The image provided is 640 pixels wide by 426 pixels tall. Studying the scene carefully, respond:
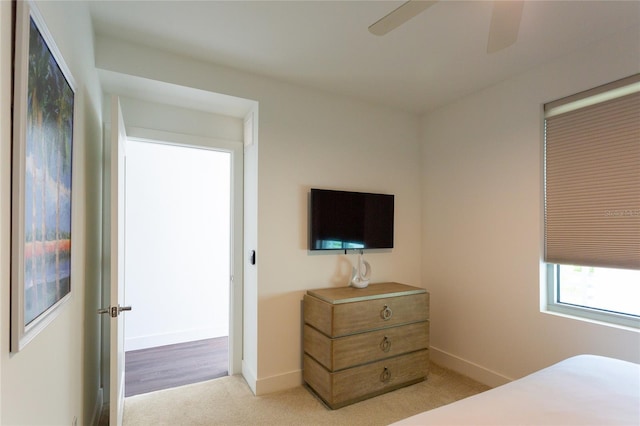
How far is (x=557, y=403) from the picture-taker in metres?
1.27

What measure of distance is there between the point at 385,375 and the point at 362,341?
392 millimetres

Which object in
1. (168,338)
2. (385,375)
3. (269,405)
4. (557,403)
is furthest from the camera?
(168,338)

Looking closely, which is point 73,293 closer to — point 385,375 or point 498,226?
point 385,375

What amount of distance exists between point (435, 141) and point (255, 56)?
6.69 feet

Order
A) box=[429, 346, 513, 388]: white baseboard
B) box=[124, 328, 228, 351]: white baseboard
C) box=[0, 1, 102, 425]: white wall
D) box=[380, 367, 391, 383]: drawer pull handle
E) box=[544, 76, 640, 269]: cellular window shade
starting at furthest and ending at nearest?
box=[124, 328, 228, 351]: white baseboard < box=[429, 346, 513, 388]: white baseboard < box=[380, 367, 391, 383]: drawer pull handle < box=[544, 76, 640, 269]: cellular window shade < box=[0, 1, 102, 425]: white wall

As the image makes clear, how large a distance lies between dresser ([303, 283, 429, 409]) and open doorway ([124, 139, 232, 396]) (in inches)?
55.3

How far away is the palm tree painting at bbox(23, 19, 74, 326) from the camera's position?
96 centimetres

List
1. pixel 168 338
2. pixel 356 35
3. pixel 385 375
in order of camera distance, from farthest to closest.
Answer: pixel 168 338 < pixel 385 375 < pixel 356 35

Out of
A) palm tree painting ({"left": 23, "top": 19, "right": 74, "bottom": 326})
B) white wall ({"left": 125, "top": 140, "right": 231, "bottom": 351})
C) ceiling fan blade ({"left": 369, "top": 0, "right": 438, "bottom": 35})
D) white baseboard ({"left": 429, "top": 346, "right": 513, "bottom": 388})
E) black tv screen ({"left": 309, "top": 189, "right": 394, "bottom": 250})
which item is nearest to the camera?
palm tree painting ({"left": 23, "top": 19, "right": 74, "bottom": 326})

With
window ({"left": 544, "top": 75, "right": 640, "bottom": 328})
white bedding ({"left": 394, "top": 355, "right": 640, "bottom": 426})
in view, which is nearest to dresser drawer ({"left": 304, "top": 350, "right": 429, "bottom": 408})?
window ({"left": 544, "top": 75, "right": 640, "bottom": 328})

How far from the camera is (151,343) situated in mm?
3809

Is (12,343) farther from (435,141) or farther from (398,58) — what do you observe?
(435,141)

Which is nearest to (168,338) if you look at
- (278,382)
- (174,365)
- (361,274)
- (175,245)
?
(174,365)

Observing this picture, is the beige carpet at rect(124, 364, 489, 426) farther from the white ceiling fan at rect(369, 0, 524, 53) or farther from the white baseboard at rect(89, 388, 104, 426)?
the white ceiling fan at rect(369, 0, 524, 53)
